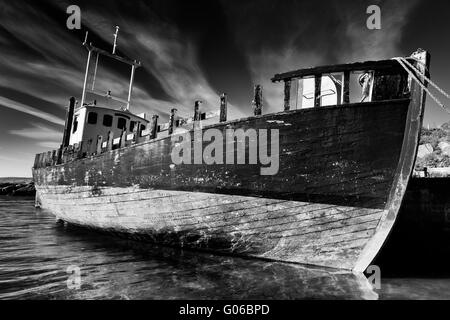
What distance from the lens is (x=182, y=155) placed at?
543 centimetres

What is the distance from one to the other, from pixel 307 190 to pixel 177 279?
2.53m

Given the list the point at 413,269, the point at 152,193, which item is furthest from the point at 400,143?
the point at 152,193

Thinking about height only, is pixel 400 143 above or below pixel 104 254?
above

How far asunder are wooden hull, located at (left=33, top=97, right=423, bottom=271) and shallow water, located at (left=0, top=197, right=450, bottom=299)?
380mm

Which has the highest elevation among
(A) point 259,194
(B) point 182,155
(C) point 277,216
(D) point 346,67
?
(D) point 346,67

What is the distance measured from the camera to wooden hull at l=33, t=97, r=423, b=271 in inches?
162

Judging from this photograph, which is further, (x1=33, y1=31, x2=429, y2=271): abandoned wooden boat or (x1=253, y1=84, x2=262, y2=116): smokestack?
(x1=253, y1=84, x2=262, y2=116): smokestack

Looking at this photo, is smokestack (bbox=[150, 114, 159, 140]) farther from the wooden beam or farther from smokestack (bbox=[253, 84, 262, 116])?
the wooden beam

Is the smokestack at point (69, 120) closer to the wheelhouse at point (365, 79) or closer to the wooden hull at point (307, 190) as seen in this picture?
the wooden hull at point (307, 190)

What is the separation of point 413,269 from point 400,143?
327cm

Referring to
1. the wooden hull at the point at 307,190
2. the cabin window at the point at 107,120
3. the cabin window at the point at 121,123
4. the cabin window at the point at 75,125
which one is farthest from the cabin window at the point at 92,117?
the wooden hull at the point at 307,190

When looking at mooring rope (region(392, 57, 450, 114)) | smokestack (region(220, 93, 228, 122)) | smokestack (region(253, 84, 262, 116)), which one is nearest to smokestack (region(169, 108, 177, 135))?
smokestack (region(220, 93, 228, 122))
